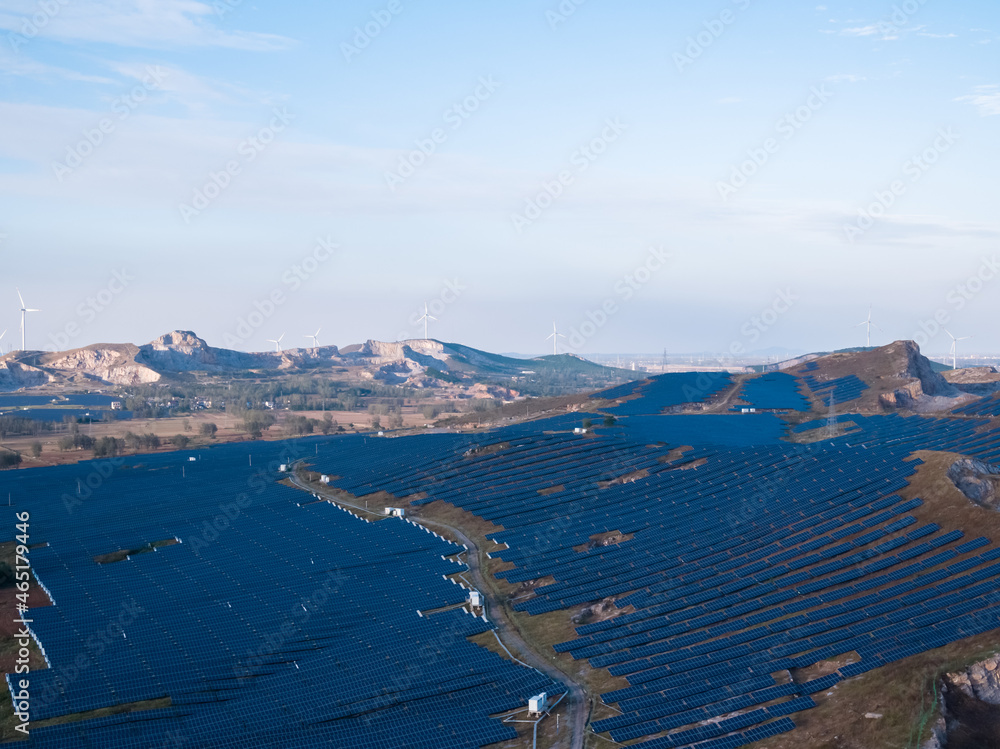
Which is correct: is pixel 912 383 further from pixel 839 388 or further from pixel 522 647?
pixel 522 647

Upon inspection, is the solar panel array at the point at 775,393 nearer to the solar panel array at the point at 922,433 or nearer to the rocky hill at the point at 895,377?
the rocky hill at the point at 895,377

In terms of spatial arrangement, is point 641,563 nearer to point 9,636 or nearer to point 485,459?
point 485,459

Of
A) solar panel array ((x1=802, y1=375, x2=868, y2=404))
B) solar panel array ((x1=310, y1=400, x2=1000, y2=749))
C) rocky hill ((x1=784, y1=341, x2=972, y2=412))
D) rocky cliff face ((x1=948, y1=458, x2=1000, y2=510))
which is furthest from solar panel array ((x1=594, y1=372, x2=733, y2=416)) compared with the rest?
rocky cliff face ((x1=948, y1=458, x2=1000, y2=510))

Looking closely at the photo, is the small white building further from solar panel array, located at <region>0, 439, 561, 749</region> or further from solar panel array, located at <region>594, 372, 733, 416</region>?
solar panel array, located at <region>594, 372, 733, 416</region>

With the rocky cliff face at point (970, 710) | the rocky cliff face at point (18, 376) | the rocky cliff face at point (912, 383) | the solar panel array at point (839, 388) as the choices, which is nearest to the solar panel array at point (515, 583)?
the rocky cliff face at point (970, 710)

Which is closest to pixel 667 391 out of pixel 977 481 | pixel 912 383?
pixel 912 383

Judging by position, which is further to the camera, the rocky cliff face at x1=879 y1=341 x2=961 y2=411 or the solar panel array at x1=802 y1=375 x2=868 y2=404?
the solar panel array at x1=802 y1=375 x2=868 y2=404
